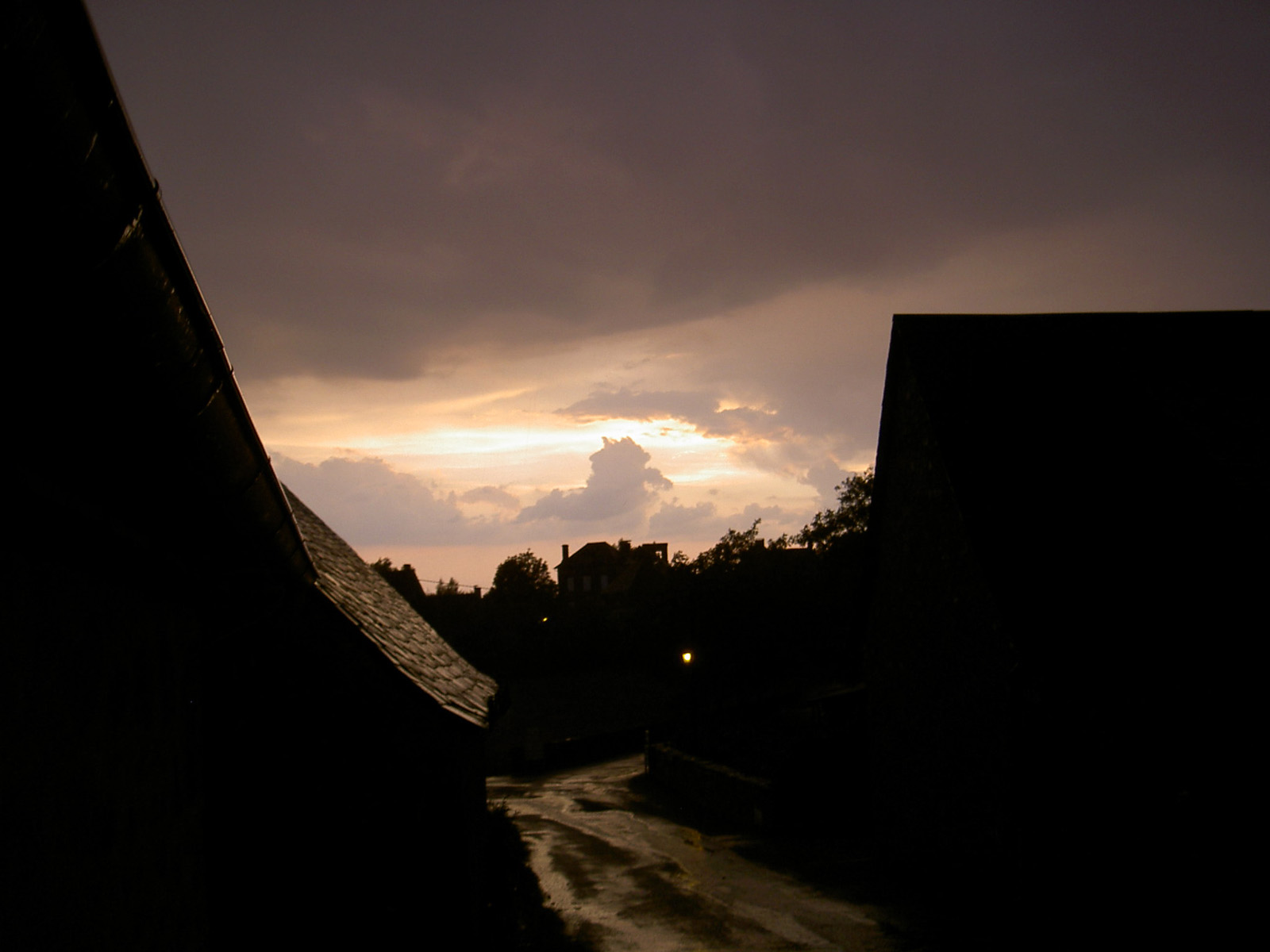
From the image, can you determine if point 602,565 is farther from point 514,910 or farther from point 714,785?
point 514,910

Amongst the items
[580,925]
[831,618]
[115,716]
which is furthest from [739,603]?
[115,716]

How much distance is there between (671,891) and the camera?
16047 millimetres

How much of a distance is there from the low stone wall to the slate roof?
11190 millimetres

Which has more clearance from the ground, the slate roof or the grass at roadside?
the slate roof

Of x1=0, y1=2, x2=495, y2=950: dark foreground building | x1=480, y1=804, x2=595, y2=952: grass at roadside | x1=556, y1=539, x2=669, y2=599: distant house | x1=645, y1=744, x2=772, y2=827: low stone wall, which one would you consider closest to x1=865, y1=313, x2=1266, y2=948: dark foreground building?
x1=480, y1=804, x2=595, y2=952: grass at roadside

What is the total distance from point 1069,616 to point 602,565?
91.2m

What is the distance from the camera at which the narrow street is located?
1286cm

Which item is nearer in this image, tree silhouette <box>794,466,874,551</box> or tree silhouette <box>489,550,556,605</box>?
tree silhouette <box>794,466,874,551</box>

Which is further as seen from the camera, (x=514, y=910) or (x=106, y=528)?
(x=514, y=910)

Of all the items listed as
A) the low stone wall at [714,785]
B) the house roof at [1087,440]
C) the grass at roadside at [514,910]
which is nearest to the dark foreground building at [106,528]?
the grass at roadside at [514,910]

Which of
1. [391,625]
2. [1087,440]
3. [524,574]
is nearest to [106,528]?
[391,625]

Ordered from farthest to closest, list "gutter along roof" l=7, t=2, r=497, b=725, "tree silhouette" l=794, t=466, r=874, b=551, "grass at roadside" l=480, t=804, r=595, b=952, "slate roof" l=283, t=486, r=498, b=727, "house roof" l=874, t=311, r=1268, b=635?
"tree silhouette" l=794, t=466, r=874, b=551, "house roof" l=874, t=311, r=1268, b=635, "grass at roadside" l=480, t=804, r=595, b=952, "slate roof" l=283, t=486, r=498, b=727, "gutter along roof" l=7, t=2, r=497, b=725

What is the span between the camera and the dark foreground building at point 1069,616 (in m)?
10.9

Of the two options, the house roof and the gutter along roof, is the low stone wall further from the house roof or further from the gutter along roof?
the gutter along roof
